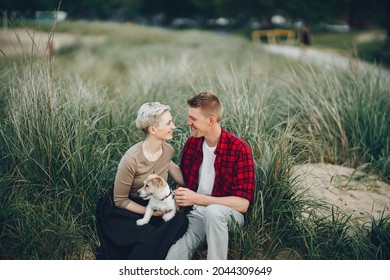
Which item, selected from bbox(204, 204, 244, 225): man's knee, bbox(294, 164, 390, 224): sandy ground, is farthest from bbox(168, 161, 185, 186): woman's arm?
bbox(294, 164, 390, 224): sandy ground

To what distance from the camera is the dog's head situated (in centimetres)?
287

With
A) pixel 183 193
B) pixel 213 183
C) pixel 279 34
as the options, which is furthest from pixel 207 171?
pixel 279 34

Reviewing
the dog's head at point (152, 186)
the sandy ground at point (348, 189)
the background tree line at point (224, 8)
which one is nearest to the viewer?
the dog's head at point (152, 186)

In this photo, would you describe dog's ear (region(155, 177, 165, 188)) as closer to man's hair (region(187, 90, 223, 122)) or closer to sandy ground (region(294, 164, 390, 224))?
man's hair (region(187, 90, 223, 122))

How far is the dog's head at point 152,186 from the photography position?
287cm

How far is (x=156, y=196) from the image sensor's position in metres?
2.94

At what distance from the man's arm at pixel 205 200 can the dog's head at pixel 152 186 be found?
0.16 m

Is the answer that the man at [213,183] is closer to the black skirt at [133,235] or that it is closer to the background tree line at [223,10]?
the black skirt at [133,235]

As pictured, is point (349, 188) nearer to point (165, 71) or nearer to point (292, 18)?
point (165, 71)

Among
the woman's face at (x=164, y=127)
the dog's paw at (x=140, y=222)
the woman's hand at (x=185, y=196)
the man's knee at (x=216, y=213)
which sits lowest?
the dog's paw at (x=140, y=222)

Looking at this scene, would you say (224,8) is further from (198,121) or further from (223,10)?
A: (198,121)

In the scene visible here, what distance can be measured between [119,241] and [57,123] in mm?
1160

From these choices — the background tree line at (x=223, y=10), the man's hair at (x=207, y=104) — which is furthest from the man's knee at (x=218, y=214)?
the background tree line at (x=223, y=10)

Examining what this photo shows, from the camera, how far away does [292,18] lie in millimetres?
25141
